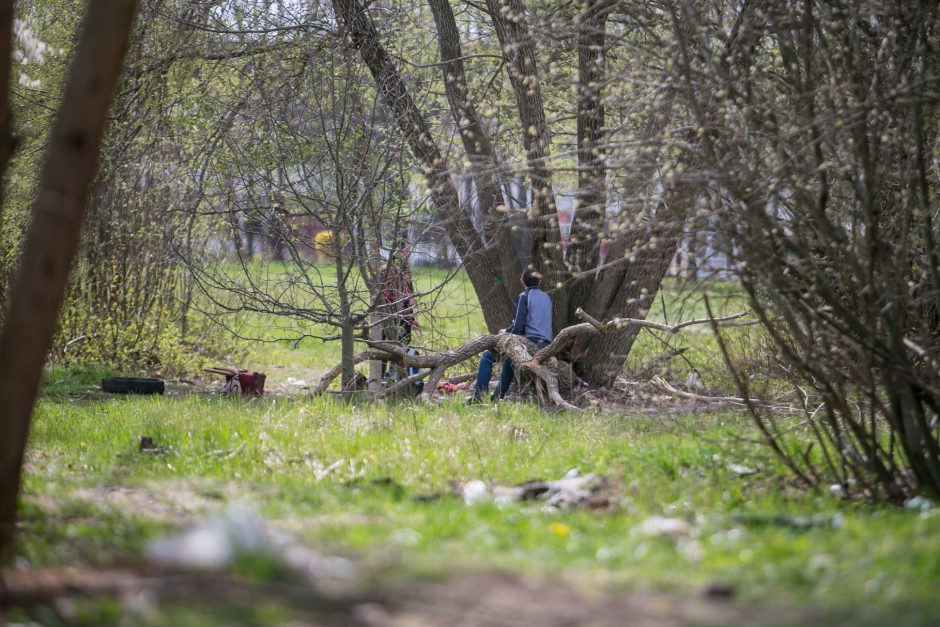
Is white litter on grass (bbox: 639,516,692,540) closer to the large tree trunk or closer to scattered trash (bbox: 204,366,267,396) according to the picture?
the large tree trunk

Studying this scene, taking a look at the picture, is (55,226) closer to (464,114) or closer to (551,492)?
(551,492)

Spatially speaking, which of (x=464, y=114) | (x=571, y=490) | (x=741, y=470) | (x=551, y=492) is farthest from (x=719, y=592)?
(x=464, y=114)

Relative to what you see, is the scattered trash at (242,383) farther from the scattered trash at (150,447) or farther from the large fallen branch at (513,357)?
the scattered trash at (150,447)

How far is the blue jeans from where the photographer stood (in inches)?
473

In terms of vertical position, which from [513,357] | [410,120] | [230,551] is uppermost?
[410,120]

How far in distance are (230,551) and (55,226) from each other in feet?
4.80

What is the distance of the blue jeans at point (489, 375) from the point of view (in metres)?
12.0

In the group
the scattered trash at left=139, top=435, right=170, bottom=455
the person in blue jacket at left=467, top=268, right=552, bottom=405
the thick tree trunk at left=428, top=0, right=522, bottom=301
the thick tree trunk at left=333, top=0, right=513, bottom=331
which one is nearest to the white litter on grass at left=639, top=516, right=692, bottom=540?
the scattered trash at left=139, top=435, right=170, bottom=455

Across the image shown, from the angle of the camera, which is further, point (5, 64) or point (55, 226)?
point (5, 64)

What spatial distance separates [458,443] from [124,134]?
25.0ft

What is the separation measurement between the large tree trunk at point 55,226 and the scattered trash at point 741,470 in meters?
4.37

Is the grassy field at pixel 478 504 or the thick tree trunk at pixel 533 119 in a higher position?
the thick tree trunk at pixel 533 119

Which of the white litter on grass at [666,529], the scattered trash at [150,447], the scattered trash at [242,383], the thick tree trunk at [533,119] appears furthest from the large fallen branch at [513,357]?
the white litter on grass at [666,529]

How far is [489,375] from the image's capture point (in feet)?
40.4
